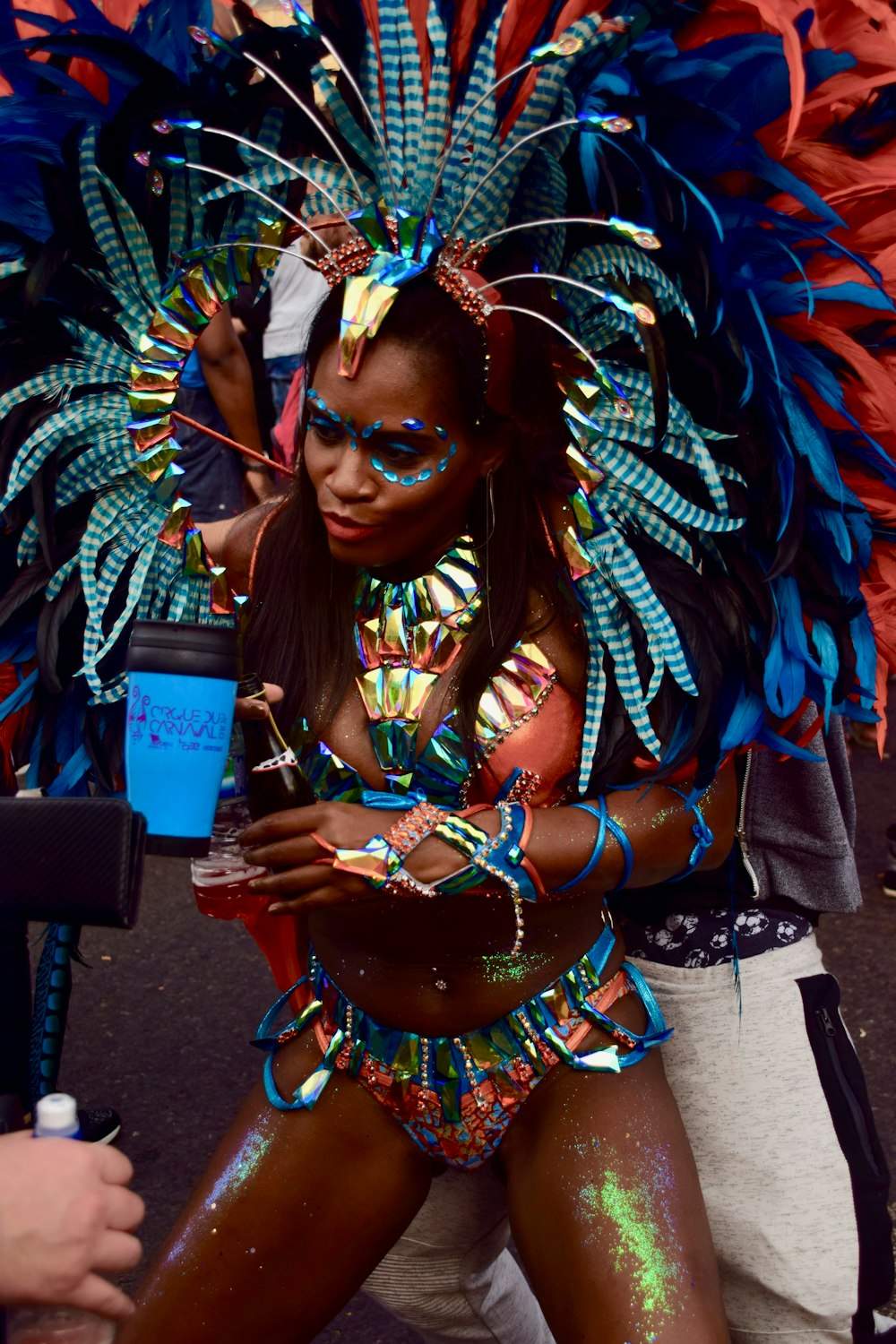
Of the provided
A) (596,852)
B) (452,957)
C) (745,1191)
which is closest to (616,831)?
(596,852)

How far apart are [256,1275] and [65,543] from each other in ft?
3.37

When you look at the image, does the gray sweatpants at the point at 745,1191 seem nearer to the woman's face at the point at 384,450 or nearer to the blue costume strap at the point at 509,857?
the blue costume strap at the point at 509,857

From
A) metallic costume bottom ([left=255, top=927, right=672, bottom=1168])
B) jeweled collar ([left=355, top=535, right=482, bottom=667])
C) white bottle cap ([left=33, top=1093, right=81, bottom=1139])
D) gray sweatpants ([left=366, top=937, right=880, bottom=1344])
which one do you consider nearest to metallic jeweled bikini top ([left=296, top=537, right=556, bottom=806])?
jeweled collar ([left=355, top=535, right=482, bottom=667])

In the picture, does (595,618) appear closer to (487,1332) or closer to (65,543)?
(65,543)

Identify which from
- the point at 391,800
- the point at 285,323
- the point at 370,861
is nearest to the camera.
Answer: the point at 370,861

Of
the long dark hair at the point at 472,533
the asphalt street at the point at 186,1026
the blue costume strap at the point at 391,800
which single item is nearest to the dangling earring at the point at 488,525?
the long dark hair at the point at 472,533

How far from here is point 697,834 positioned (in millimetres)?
1902

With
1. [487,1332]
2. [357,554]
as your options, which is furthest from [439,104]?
[487,1332]

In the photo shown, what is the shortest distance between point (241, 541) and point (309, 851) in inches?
24.3

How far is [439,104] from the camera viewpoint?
5.59ft

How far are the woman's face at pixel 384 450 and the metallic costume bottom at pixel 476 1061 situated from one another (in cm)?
64

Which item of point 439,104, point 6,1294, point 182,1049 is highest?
point 439,104

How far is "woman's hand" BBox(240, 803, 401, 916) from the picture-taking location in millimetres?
1704

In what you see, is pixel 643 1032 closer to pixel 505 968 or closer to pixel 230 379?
pixel 505 968
